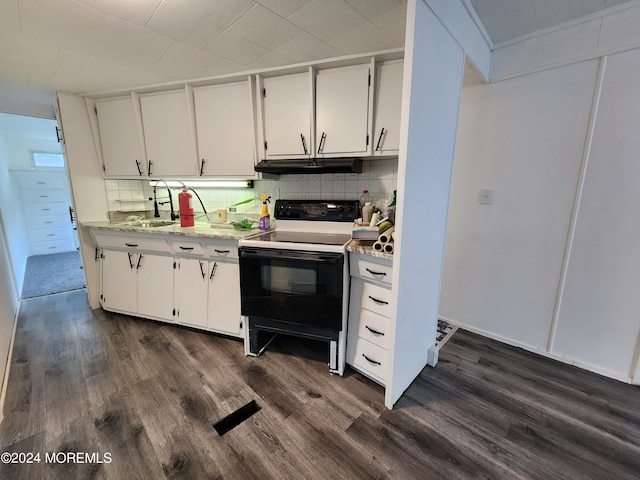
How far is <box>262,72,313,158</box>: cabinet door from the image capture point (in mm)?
1979

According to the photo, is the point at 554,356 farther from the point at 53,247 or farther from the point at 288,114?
the point at 53,247

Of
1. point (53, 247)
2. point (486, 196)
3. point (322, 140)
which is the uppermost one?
point (322, 140)

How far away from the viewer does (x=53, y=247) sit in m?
5.01

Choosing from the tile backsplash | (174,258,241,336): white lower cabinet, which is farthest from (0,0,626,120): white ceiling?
(174,258,241,336): white lower cabinet

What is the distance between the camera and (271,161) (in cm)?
212

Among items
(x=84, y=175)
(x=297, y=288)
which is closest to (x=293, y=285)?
(x=297, y=288)

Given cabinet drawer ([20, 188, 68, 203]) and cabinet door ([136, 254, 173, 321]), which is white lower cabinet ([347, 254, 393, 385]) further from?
cabinet drawer ([20, 188, 68, 203])

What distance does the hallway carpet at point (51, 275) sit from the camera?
10.6ft

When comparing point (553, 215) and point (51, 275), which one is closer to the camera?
point (553, 215)

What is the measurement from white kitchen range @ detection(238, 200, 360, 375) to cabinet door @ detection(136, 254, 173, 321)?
2.80 feet

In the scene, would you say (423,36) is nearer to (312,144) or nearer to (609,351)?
(312,144)

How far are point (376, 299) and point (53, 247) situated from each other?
6.37 m

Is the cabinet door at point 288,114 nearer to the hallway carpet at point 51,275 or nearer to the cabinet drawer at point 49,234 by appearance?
the hallway carpet at point 51,275

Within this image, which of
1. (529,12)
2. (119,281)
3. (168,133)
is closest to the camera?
(529,12)
